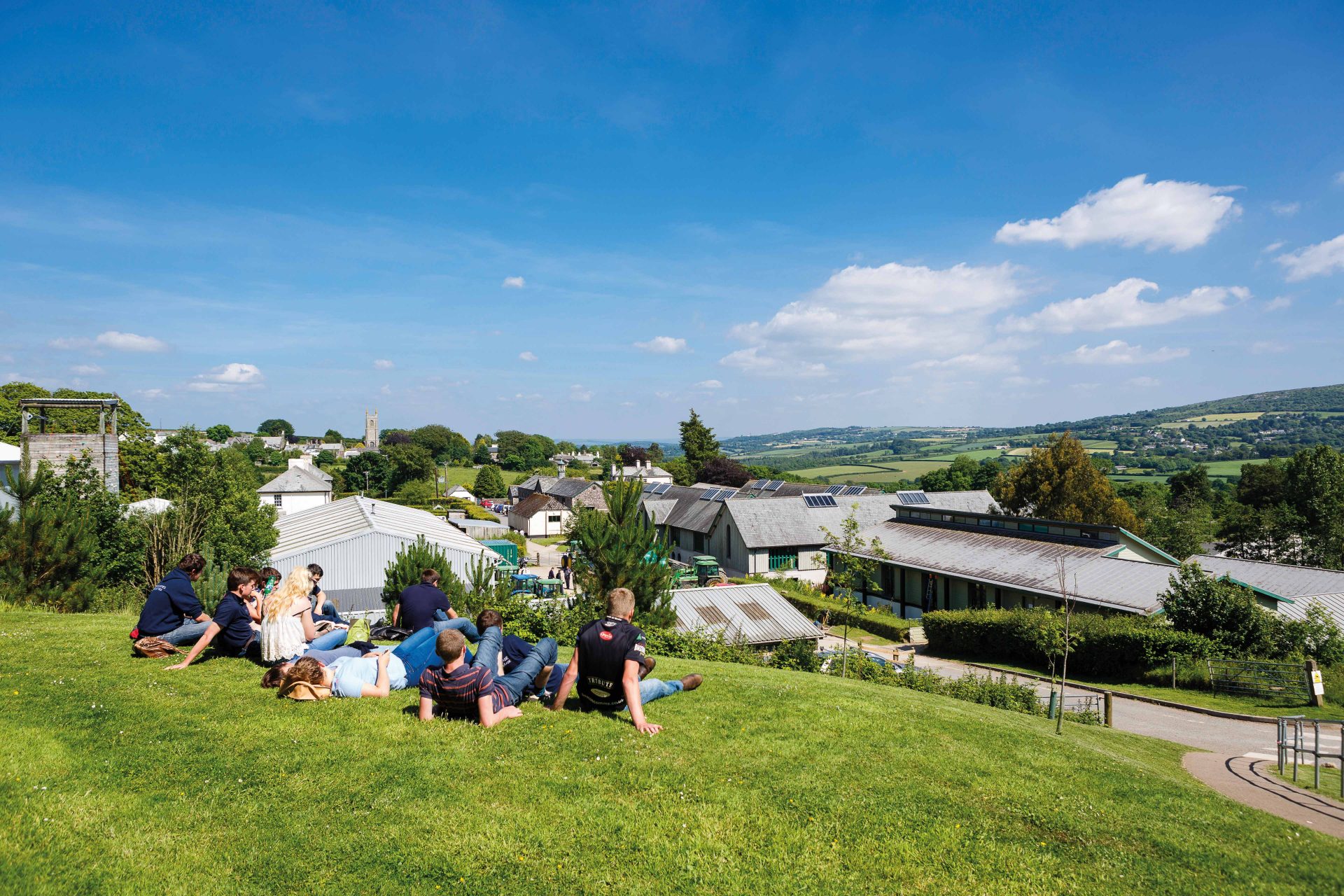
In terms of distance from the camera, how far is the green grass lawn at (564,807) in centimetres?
478

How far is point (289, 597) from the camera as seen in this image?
909cm

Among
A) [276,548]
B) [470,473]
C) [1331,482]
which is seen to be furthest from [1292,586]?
[470,473]

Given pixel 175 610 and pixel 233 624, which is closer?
pixel 233 624

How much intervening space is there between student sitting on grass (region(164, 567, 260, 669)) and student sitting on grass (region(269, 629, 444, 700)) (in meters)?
1.32

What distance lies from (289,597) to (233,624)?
3.61 ft

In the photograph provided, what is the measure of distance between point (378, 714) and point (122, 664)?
4163mm

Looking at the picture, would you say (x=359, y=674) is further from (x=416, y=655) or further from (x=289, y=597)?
(x=289, y=597)

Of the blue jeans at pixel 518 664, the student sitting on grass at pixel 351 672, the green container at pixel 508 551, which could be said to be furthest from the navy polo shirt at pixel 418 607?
the green container at pixel 508 551

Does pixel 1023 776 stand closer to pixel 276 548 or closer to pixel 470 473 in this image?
pixel 276 548

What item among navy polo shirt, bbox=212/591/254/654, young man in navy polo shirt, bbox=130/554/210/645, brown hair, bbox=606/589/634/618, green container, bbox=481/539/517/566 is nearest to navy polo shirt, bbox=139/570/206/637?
young man in navy polo shirt, bbox=130/554/210/645

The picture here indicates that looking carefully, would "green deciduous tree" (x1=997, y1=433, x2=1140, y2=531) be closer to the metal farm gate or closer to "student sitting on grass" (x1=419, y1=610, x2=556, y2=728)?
the metal farm gate

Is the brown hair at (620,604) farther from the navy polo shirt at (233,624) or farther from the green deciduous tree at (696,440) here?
the green deciduous tree at (696,440)

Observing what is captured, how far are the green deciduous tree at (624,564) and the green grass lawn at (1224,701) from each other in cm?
1504

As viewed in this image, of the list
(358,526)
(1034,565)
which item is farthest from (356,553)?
(1034,565)
